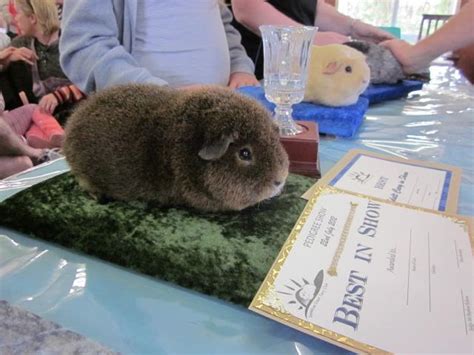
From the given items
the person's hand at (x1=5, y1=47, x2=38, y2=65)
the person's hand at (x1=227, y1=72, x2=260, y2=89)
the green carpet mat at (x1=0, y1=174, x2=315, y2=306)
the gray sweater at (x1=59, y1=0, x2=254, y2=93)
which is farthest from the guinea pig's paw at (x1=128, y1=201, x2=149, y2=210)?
the person's hand at (x1=5, y1=47, x2=38, y2=65)

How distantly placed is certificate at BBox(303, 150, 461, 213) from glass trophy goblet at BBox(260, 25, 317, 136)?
134mm

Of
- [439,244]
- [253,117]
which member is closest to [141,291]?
[253,117]

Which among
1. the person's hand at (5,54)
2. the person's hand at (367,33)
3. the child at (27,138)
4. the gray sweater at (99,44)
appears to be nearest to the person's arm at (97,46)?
the gray sweater at (99,44)

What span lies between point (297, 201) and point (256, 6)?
1.09 m

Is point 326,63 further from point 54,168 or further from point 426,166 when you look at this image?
point 54,168

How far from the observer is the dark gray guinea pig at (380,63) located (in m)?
1.37

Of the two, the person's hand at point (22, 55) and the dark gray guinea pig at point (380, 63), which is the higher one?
the dark gray guinea pig at point (380, 63)

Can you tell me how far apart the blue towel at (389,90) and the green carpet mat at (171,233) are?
2.67ft

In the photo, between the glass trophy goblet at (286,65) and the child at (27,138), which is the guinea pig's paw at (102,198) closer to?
the child at (27,138)

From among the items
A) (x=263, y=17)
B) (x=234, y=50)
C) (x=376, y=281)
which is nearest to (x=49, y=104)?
(x=234, y=50)

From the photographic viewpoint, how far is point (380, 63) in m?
1.37

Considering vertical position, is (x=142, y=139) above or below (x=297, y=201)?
above

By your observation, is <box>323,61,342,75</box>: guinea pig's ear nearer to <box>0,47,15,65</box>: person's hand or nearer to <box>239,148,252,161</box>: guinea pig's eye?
<box>239,148,252,161</box>: guinea pig's eye

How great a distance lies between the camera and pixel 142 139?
56 cm
